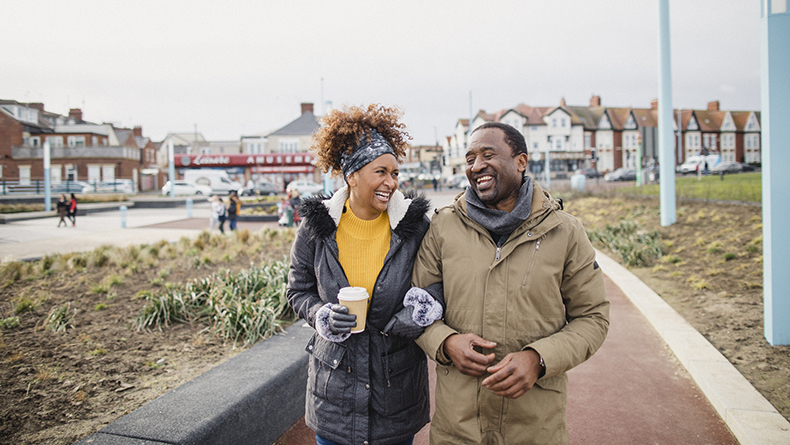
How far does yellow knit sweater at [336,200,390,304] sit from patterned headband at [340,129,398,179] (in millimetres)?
254

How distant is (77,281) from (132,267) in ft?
2.68

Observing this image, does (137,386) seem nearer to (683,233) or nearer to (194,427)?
(194,427)

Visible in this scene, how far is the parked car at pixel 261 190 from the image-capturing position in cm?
3775

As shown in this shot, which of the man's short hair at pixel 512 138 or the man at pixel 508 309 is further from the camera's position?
the man's short hair at pixel 512 138

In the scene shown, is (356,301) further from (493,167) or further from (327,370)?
(493,167)

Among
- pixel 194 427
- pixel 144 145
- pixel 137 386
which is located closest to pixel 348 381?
pixel 194 427

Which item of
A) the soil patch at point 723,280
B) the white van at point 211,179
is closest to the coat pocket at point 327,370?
the soil patch at point 723,280

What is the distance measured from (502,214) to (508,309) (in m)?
0.39

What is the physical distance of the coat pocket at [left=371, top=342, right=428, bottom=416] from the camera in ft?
6.67

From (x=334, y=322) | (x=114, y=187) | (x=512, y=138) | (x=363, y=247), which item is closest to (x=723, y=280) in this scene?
(x=512, y=138)

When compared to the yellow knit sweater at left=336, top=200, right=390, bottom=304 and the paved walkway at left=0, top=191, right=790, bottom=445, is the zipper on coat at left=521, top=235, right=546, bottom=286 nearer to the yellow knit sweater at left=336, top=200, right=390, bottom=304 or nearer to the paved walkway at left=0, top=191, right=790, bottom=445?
the yellow knit sweater at left=336, top=200, right=390, bottom=304

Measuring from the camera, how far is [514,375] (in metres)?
1.69

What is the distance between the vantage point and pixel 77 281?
19.4 feet

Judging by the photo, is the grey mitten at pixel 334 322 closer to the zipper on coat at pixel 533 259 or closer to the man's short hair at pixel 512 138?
the zipper on coat at pixel 533 259
